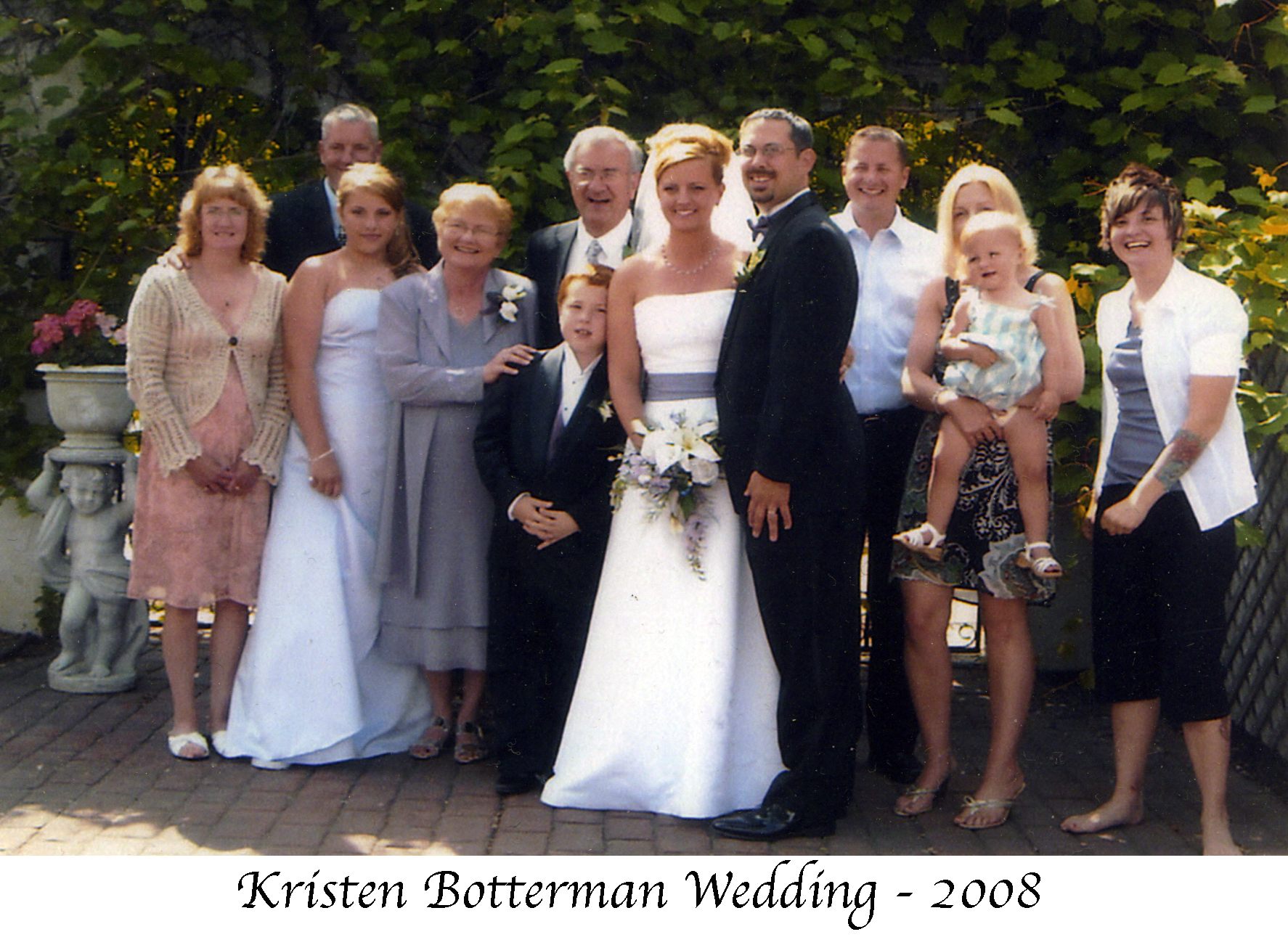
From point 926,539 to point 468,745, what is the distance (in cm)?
178

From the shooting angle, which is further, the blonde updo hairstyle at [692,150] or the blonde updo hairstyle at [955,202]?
the blonde updo hairstyle at [955,202]

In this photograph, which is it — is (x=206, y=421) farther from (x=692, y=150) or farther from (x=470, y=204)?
(x=692, y=150)

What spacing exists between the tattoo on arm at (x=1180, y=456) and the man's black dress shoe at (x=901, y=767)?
134cm

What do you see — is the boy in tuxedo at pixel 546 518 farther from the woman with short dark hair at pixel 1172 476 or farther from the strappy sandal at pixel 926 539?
the woman with short dark hair at pixel 1172 476

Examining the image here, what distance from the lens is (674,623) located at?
162 inches

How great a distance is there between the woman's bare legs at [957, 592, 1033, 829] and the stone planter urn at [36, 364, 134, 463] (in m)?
3.56

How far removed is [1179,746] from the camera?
486 cm

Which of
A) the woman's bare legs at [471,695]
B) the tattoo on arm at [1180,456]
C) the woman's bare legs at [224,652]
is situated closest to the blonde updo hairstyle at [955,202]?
the tattoo on arm at [1180,456]

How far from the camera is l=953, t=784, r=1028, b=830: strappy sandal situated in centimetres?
402

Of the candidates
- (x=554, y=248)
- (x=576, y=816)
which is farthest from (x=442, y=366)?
(x=576, y=816)

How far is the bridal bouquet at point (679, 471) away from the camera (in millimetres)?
3971

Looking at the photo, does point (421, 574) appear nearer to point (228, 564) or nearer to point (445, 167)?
point (228, 564)

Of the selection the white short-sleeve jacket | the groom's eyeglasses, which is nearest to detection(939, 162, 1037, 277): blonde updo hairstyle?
the white short-sleeve jacket

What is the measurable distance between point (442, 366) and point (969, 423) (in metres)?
1.75
